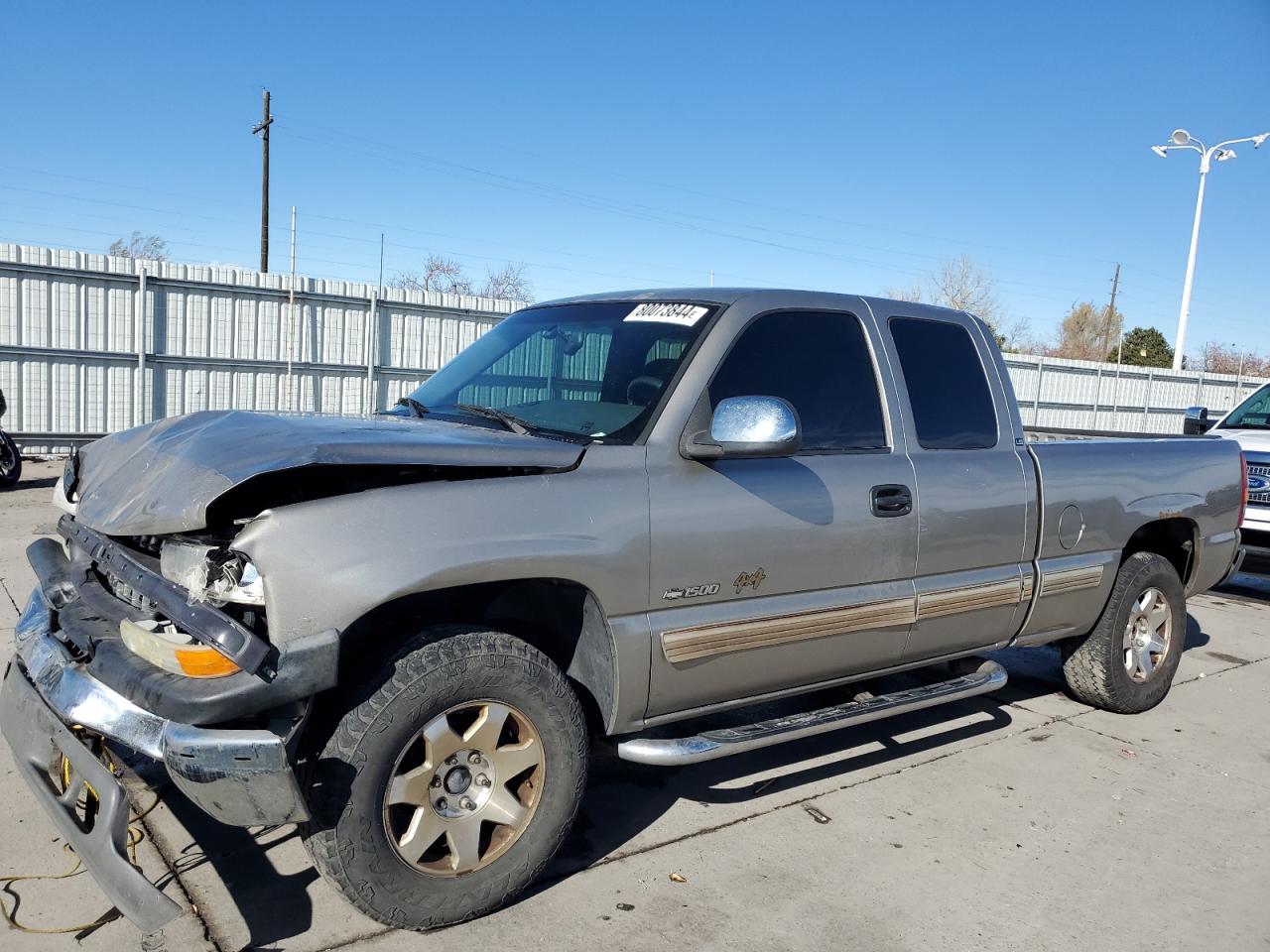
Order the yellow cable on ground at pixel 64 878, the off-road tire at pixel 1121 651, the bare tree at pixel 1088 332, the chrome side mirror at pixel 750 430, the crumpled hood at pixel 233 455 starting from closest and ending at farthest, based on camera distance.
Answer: the crumpled hood at pixel 233 455, the yellow cable on ground at pixel 64 878, the chrome side mirror at pixel 750 430, the off-road tire at pixel 1121 651, the bare tree at pixel 1088 332

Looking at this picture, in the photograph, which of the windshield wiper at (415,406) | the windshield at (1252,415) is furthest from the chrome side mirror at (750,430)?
the windshield at (1252,415)

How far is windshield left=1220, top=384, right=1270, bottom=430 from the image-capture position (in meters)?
9.66

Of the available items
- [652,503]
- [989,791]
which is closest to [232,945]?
[652,503]

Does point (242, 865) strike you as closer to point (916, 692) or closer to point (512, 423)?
point (512, 423)

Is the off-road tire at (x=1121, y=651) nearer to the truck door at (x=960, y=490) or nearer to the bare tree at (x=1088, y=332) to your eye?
the truck door at (x=960, y=490)

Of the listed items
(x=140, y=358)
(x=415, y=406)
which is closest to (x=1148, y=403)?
(x=140, y=358)

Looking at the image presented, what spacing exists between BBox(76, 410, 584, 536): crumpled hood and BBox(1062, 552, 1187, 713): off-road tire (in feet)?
11.1

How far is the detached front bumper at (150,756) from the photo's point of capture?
2.51 metres

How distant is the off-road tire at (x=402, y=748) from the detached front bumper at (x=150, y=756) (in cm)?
17

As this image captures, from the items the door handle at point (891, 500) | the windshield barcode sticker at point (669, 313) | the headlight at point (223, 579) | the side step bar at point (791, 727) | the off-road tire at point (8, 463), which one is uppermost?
the windshield barcode sticker at point (669, 313)

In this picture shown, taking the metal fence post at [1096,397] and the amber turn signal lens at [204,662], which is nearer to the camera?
the amber turn signal lens at [204,662]

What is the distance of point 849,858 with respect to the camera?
3639mm

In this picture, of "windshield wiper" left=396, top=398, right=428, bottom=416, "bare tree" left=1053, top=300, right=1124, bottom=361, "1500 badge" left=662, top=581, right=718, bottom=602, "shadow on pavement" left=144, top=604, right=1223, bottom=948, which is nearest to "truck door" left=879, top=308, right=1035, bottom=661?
"shadow on pavement" left=144, top=604, right=1223, bottom=948

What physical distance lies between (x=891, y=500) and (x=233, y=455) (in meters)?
2.40
